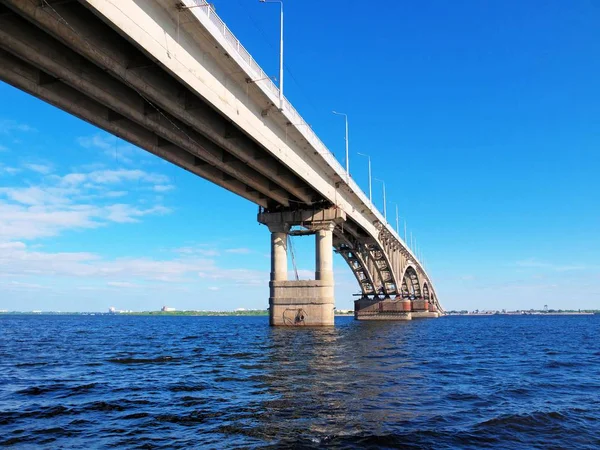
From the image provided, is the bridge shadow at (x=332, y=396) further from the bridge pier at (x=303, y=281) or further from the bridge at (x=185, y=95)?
the bridge pier at (x=303, y=281)

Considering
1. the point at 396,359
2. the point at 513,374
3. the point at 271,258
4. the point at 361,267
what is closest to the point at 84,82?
the point at 396,359

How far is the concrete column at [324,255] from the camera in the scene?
44.9 m

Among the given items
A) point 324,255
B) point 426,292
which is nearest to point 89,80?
point 324,255

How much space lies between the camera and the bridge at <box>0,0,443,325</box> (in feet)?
54.9

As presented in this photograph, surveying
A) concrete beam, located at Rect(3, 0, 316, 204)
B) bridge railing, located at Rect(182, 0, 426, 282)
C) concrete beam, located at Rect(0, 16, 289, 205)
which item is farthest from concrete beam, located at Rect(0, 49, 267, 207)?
bridge railing, located at Rect(182, 0, 426, 282)

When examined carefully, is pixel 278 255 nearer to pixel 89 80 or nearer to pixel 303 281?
pixel 303 281

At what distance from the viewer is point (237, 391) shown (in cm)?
1342

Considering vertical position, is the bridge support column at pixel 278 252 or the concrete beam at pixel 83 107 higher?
the concrete beam at pixel 83 107

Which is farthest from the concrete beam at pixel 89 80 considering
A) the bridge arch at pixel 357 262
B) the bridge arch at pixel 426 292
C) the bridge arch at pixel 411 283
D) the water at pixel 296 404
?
the bridge arch at pixel 426 292

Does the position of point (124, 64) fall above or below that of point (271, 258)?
above

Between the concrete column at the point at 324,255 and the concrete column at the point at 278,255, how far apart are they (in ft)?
10.3

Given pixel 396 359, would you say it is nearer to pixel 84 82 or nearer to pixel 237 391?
pixel 237 391

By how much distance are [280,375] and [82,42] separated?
1303 centimetres

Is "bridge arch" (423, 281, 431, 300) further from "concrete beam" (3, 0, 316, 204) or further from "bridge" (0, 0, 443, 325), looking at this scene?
"concrete beam" (3, 0, 316, 204)
